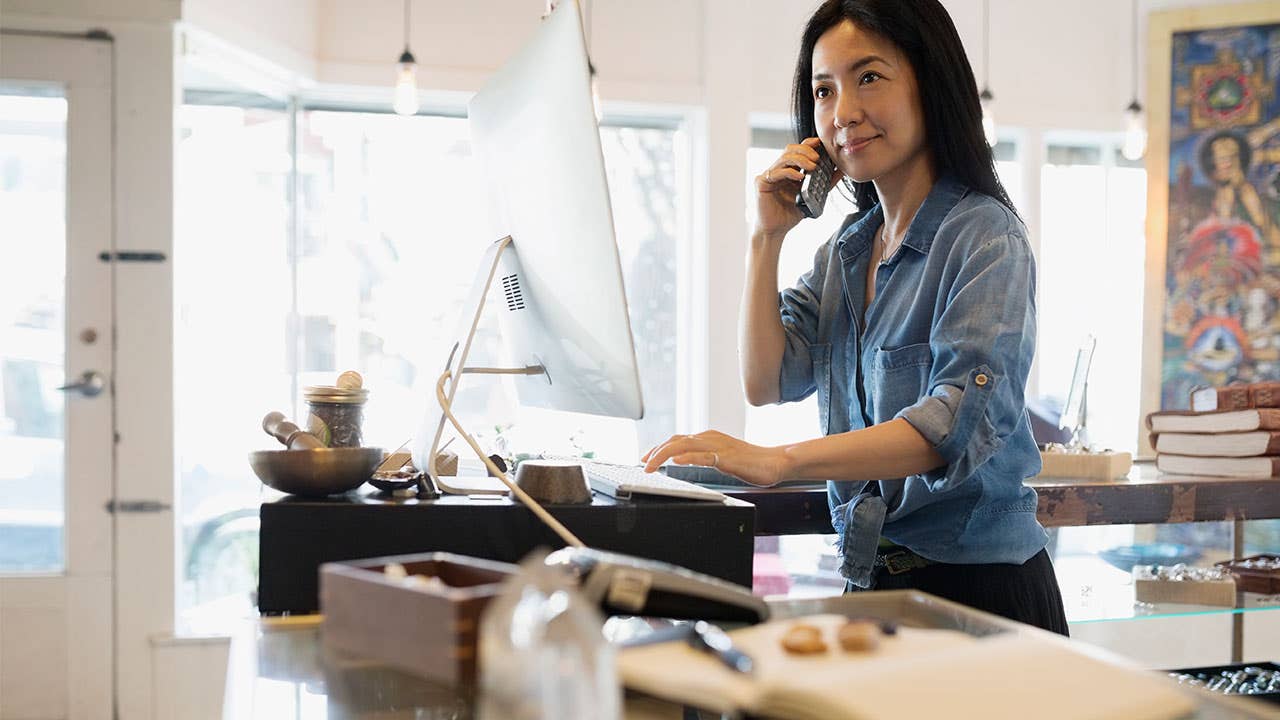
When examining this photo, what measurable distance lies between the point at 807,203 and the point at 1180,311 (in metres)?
4.22

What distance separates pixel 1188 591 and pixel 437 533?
4.08 ft

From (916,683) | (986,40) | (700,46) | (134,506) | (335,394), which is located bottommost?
(134,506)

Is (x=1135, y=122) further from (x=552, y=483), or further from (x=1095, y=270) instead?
(x=552, y=483)

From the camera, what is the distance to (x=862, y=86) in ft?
4.56

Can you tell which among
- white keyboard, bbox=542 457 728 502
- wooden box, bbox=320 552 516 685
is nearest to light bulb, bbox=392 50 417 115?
white keyboard, bbox=542 457 728 502

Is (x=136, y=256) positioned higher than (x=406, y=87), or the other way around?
(x=406, y=87)

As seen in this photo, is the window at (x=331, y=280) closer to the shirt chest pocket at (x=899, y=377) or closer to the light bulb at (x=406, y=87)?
the light bulb at (x=406, y=87)

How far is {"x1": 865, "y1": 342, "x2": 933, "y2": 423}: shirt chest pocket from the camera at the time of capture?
1360 mm

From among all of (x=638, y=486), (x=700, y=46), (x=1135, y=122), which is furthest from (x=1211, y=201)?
(x=638, y=486)

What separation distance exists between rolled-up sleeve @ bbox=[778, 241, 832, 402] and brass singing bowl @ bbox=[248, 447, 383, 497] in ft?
2.13

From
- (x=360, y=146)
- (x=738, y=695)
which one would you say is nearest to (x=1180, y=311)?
Result: (x=360, y=146)

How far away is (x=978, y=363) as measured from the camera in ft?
4.02

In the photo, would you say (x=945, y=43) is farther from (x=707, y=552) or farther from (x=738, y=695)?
(x=738, y=695)

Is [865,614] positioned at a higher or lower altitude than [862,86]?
lower
